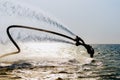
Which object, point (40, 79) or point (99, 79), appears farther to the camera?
point (99, 79)

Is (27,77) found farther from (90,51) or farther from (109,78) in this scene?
(90,51)

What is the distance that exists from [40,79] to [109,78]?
15.6 metres

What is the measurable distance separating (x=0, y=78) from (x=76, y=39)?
2520 centimetres

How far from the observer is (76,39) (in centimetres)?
2795

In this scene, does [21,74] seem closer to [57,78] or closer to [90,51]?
[57,78]

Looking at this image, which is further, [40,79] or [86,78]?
[86,78]

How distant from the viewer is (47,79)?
52.0m

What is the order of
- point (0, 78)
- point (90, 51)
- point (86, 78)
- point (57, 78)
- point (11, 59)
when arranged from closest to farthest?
point (90, 51) < point (0, 78) < point (57, 78) < point (86, 78) < point (11, 59)

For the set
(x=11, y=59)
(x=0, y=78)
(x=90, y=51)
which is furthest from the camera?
(x=11, y=59)

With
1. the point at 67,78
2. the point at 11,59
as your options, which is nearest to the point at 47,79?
the point at 67,78

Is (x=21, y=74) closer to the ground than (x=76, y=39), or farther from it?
closer to the ground

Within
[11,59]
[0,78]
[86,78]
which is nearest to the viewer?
[0,78]

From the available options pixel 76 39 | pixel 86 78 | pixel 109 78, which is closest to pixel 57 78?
pixel 86 78

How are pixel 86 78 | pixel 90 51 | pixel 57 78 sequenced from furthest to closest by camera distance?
pixel 86 78 < pixel 57 78 < pixel 90 51
